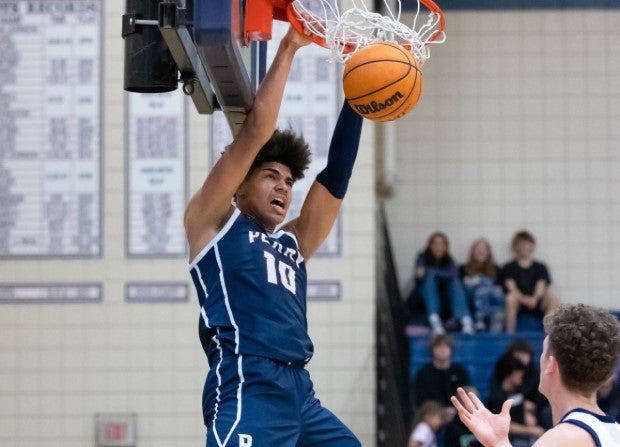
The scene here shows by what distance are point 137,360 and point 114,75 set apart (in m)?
2.31

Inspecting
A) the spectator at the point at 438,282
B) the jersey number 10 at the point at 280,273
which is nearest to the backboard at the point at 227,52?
the jersey number 10 at the point at 280,273

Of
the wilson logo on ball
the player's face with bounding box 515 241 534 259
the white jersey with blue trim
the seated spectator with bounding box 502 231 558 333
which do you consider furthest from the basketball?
the player's face with bounding box 515 241 534 259

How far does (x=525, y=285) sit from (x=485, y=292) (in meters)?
0.44

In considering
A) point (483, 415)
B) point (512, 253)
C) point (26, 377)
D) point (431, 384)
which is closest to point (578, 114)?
point (512, 253)

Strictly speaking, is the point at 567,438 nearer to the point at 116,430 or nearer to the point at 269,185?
the point at 269,185

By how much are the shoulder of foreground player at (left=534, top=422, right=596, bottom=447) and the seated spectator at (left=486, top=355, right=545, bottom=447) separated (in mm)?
5805

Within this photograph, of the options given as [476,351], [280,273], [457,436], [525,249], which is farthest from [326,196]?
[525,249]

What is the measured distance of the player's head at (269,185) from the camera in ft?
16.0

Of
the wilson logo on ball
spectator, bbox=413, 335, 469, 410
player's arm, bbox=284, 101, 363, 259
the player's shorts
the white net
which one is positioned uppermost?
the white net

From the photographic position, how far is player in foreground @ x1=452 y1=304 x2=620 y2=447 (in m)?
3.58

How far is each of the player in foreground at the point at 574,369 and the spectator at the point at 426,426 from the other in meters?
5.38

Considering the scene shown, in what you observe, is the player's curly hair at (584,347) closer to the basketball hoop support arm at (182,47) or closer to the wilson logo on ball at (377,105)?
the wilson logo on ball at (377,105)

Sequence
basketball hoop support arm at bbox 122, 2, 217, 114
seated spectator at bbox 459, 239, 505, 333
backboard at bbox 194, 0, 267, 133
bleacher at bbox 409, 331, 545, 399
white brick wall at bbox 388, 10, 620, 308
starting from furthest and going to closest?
white brick wall at bbox 388, 10, 620, 308 → seated spectator at bbox 459, 239, 505, 333 → bleacher at bbox 409, 331, 545, 399 → basketball hoop support arm at bbox 122, 2, 217, 114 → backboard at bbox 194, 0, 267, 133

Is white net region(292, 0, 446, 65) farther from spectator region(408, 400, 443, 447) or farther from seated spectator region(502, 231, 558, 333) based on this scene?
seated spectator region(502, 231, 558, 333)
